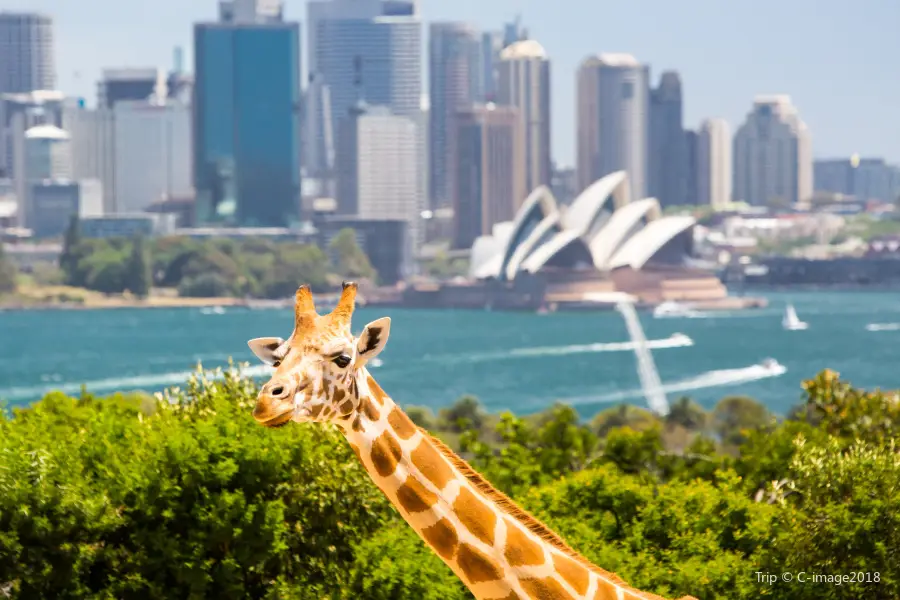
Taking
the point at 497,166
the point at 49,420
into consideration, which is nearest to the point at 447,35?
the point at 497,166

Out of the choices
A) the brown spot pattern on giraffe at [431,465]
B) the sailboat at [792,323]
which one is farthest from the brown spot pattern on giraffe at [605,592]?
the sailboat at [792,323]

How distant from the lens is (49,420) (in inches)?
455

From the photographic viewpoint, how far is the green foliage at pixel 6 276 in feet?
380

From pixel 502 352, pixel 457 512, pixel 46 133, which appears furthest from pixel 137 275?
pixel 457 512

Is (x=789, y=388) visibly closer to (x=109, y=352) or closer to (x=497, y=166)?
(x=109, y=352)

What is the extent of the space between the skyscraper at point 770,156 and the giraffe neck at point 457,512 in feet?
556

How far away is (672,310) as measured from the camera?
108750mm

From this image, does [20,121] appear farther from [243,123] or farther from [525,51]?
[525,51]

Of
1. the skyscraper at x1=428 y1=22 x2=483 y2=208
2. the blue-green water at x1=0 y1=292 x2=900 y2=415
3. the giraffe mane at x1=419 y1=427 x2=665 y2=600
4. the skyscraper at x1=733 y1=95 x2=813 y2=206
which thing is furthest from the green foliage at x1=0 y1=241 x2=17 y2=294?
the giraffe mane at x1=419 y1=427 x2=665 y2=600

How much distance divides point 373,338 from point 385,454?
512 millimetres

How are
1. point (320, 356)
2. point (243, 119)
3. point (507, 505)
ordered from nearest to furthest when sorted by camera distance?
point (320, 356)
point (507, 505)
point (243, 119)

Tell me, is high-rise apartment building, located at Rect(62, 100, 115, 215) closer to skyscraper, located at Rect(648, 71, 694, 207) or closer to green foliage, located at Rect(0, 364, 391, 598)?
skyscraper, located at Rect(648, 71, 694, 207)

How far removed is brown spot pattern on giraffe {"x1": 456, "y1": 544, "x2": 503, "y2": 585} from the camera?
18.1ft

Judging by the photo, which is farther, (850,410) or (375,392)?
(850,410)
